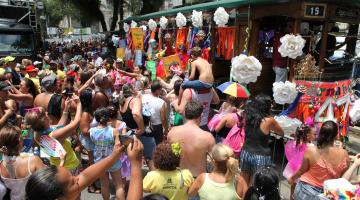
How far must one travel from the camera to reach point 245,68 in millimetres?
5477

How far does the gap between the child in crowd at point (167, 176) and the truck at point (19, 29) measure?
32.7 feet

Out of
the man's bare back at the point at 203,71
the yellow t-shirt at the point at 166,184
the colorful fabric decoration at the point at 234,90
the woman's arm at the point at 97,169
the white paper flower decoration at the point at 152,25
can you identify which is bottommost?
the yellow t-shirt at the point at 166,184

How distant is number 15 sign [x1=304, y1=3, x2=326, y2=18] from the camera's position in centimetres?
566

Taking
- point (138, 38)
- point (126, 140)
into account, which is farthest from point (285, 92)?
point (138, 38)

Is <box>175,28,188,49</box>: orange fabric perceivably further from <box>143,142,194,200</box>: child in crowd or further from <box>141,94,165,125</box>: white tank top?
<box>143,142,194,200</box>: child in crowd

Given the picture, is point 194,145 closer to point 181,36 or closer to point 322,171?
point 322,171

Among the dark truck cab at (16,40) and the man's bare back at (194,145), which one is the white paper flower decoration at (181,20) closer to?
the dark truck cab at (16,40)

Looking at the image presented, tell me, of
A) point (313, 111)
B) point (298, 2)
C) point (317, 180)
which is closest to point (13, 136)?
point (317, 180)

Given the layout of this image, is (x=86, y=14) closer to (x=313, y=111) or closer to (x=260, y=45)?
(x=260, y=45)

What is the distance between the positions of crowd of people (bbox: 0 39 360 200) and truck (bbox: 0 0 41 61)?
241 inches

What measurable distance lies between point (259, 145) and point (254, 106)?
45cm

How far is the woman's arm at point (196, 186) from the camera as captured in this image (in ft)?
8.88

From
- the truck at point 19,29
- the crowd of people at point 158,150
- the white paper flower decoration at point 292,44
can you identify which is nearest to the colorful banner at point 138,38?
the truck at point 19,29

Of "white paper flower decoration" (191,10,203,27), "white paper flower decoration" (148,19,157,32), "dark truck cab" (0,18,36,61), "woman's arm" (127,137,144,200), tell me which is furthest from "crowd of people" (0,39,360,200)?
"white paper flower decoration" (148,19,157,32)
